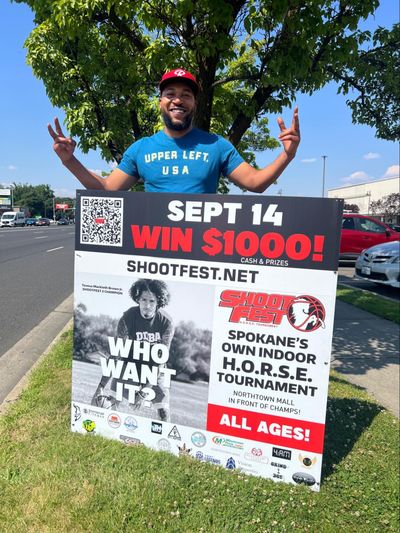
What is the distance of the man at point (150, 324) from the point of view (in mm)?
2490

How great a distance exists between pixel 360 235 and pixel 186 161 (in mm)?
13601

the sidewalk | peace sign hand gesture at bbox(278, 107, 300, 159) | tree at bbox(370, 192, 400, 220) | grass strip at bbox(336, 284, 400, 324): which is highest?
tree at bbox(370, 192, 400, 220)

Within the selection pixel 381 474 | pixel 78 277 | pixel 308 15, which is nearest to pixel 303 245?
pixel 78 277

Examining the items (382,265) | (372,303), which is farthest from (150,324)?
(382,265)

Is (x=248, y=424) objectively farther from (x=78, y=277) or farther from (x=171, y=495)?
(x=78, y=277)

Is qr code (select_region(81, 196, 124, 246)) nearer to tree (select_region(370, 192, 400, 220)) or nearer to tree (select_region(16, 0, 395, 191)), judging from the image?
tree (select_region(16, 0, 395, 191))

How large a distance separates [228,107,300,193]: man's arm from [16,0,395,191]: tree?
143 centimetres

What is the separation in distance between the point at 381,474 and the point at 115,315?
1898mm

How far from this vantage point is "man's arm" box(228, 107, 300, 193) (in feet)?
7.60

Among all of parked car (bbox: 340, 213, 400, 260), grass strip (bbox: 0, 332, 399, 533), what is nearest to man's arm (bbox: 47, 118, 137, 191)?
grass strip (bbox: 0, 332, 399, 533)

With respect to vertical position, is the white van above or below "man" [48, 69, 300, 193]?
below

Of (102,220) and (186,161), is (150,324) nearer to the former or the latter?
(102,220)

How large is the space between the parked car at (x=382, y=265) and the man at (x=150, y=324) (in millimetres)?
8020

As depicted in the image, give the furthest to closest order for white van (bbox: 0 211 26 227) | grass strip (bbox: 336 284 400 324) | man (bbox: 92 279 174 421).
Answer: white van (bbox: 0 211 26 227) → grass strip (bbox: 336 284 400 324) → man (bbox: 92 279 174 421)
